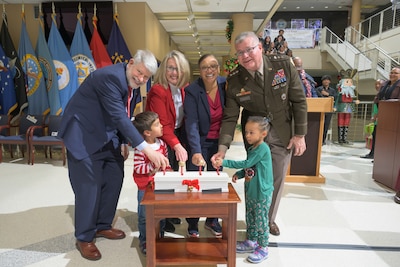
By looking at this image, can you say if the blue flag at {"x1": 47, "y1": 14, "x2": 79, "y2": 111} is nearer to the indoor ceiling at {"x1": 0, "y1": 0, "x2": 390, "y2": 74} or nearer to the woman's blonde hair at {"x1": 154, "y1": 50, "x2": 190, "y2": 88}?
the indoor ceiling at {"x1": 0, "y1": 0, "x2": 390, "y2": 74}

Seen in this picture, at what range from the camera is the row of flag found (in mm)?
5434

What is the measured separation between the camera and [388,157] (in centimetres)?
402

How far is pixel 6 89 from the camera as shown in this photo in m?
5.40

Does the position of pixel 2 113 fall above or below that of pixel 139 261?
above

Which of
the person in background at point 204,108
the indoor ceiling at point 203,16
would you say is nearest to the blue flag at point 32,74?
the indoor ceiling at point 203,16

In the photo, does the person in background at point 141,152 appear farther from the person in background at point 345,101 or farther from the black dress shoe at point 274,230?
the person in background at point 345,101

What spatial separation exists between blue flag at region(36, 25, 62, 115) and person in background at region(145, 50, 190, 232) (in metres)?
3.84

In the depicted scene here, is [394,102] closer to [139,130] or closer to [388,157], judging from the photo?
[388,157]

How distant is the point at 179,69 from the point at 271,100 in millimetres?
706

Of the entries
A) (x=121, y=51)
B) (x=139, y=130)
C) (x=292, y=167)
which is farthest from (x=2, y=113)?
(x=292, y=167)

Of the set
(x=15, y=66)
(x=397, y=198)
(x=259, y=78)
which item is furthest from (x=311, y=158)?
(x=15, y=66)

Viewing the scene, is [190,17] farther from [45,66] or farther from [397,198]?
[397,198]

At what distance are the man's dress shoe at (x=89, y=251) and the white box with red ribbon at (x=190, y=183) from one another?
2.67 feet

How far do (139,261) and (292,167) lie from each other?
2.72m
